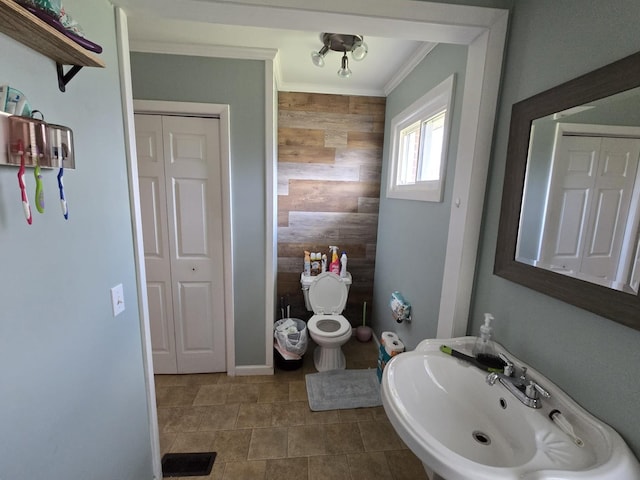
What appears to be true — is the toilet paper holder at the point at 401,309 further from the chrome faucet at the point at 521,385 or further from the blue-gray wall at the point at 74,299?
the blue-gray wall at the point at 74,299

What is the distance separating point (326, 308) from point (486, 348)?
155cm

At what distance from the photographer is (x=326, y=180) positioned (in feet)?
8.70

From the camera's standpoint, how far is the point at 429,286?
175cm

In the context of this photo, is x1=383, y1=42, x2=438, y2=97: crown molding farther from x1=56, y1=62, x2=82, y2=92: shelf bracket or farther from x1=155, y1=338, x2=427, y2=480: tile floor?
x1=155, y1=338, x2=427, y2=480: tile floor

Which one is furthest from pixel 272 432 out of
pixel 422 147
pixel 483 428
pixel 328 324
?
pixel 422 147

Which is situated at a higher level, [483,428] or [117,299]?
[117,299]

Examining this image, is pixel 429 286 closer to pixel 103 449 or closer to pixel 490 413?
pixel 490 413

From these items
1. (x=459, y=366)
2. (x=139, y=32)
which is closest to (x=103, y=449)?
(x=459, y=366)

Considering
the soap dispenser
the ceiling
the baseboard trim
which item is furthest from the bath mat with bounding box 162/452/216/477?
the ceiling

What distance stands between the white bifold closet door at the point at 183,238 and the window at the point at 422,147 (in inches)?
58.6

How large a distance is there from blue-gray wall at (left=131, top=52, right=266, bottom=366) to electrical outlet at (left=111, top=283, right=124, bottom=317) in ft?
3.35

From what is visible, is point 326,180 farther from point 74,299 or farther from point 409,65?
point 74,299

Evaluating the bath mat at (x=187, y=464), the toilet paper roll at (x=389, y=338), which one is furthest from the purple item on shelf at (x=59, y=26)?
the toilet paper roll at (x=389, y=338)

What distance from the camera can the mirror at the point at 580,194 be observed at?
0.71 metres
